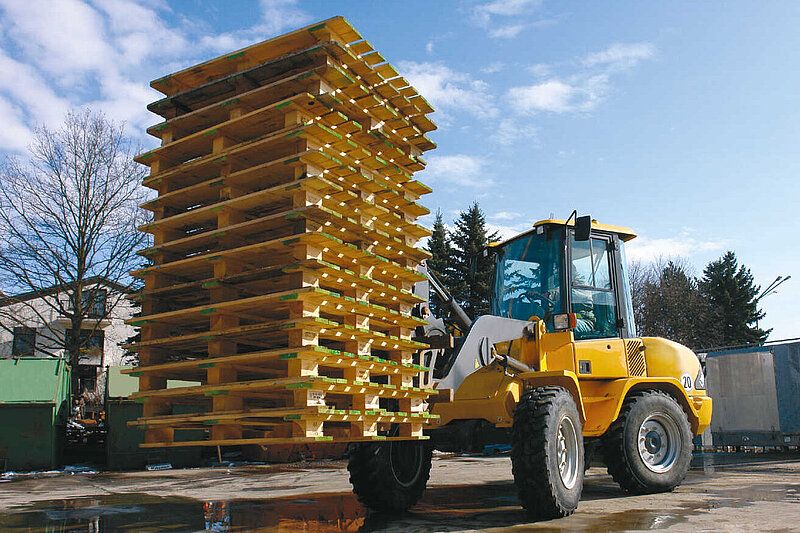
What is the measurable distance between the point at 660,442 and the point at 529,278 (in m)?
2.35

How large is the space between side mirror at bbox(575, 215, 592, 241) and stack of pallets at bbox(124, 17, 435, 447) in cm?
169

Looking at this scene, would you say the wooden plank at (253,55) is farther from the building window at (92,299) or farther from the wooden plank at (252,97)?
the building window at (92,299)

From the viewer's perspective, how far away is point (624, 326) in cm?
784

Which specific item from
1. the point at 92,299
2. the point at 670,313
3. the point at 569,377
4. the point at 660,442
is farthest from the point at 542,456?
the point at 670,313

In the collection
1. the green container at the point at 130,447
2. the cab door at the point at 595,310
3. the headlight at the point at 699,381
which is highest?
the cab door at the point at 595,310

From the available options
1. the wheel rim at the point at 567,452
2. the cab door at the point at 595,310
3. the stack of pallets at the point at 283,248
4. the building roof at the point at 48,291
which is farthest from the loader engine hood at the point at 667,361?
the building roof at the point at 48,291

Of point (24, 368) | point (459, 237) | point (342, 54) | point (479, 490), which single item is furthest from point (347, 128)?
point (459, 237)

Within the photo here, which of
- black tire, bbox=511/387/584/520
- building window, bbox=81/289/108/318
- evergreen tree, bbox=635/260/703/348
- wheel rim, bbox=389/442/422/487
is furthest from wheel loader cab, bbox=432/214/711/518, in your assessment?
evergreen tree, bbox=635/260/703/348

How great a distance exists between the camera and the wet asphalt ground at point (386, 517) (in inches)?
230

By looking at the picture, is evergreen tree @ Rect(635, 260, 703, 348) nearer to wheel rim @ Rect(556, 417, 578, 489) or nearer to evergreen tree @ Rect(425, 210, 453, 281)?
evergreen tree @ Rect(425, 210, 453, 281)

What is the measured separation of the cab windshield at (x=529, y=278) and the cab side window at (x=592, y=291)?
0.68ft

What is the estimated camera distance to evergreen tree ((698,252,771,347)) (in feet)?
123

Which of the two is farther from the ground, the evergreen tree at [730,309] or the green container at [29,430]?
the evergreen tree at [730,309]

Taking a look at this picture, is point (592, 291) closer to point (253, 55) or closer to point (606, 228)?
point (606, 228)
